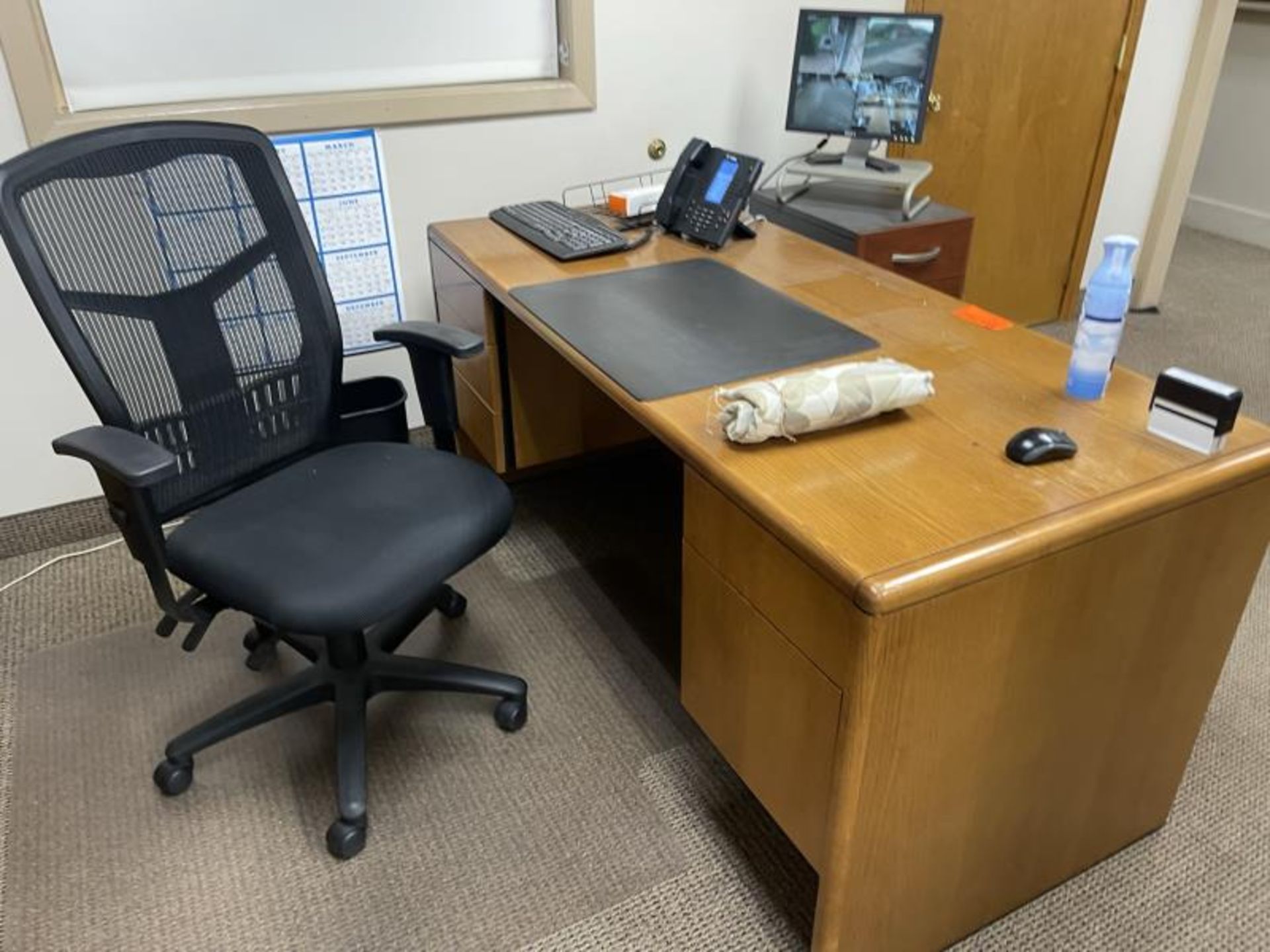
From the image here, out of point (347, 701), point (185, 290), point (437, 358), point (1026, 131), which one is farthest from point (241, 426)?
point (1026, 131)

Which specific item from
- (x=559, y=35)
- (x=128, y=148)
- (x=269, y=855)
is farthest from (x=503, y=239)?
(x=269, y=855)

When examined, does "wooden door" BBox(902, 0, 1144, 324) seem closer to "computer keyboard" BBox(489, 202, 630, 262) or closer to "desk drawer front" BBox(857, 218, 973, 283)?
"desk drawer front" BBox(857, 218, 973, 283)

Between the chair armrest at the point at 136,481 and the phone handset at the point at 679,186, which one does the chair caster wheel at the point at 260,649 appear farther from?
the phone handset at the point at 679,186

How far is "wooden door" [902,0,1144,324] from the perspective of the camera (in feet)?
9.58

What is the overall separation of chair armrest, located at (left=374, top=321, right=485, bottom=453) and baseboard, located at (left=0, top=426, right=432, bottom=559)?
0.52 metres

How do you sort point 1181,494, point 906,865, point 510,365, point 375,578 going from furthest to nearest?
1. point 510,365
2. point 375,578
3. point 906,865
4. point 1181,494

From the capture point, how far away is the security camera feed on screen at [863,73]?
7.07ft

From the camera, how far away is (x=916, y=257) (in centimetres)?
225

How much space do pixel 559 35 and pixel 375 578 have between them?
1.63 metres

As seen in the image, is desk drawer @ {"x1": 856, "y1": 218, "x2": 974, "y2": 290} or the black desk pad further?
desk drawer @ {"x1": 856, "y1": 218, "x2": 974, "y2": 290}

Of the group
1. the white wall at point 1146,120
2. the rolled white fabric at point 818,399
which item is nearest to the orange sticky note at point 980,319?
the rolled white fabric at point 818,399

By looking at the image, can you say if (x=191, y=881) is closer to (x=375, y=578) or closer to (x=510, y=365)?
(x=375, y=578)

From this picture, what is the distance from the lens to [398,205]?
2.33 metres

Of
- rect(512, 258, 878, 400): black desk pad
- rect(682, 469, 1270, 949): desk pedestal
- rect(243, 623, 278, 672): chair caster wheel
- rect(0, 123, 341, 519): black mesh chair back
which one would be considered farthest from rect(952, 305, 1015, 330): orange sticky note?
rect(243, 623, 278, 672): chair caster wheel
